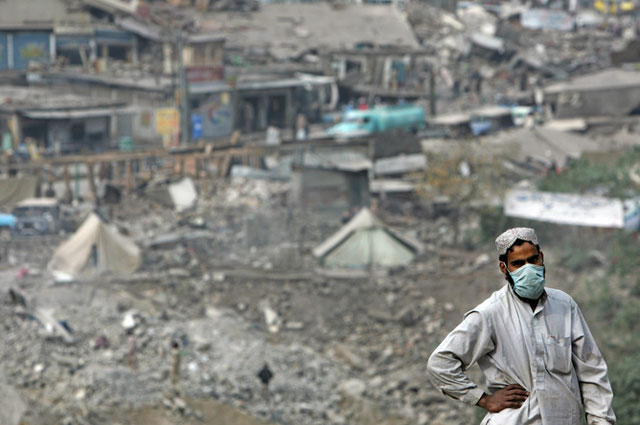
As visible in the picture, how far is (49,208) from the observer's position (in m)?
19.5

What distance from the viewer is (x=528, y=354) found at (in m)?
2.58

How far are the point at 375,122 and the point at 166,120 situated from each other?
6.14m

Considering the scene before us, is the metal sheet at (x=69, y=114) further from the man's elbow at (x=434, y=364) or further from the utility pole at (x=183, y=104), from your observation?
the man's elbow at (x=434, y=364)

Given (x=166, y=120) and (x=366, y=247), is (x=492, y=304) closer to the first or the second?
(x=366, y=247)

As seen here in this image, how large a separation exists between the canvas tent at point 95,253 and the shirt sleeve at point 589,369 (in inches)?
629

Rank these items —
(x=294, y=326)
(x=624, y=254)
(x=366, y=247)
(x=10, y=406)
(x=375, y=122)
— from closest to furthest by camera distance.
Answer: (x=10, y=406)
(x=294, y=326)
(x=624, y=254)
(x=366, y=247)
(x=375, y=122)

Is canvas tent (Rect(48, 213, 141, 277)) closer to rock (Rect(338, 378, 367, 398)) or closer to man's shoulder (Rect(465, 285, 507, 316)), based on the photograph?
rock (Rect(338, 378, 367, 398))

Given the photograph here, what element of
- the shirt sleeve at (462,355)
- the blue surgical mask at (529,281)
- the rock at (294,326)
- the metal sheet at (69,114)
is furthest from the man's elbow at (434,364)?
the metal sheet at (69,114)

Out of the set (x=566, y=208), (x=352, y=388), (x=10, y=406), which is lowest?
(x=10, y=406)

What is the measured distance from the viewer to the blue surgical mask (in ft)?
8.34

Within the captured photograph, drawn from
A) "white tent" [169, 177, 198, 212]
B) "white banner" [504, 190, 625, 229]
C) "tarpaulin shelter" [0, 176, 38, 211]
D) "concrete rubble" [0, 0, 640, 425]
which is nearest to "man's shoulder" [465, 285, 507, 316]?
"concrete rubble" [0, 0, 640, 425]

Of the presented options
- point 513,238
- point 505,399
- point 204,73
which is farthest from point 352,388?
point 204,73

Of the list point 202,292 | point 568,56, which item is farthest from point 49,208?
point 568,56

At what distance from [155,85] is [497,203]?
37.0ft
